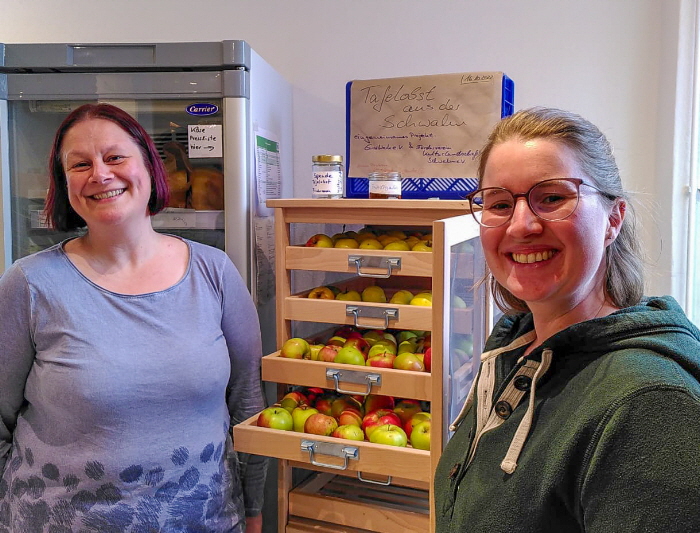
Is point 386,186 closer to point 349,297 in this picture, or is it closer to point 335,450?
point 349,297

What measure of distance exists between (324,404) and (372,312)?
30 centimetres

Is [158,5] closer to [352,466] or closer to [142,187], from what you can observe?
[142,187]

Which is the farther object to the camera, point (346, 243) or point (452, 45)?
point (452, 45)

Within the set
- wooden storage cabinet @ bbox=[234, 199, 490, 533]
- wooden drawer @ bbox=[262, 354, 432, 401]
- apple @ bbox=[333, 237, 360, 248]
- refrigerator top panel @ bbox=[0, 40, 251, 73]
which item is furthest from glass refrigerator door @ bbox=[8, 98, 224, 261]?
wooden drawer @ bbox=[262, 354, 432, 401]

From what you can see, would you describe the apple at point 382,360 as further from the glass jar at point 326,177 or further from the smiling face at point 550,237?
the smiling face at point 550,237

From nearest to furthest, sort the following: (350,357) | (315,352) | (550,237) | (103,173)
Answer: (550,237) < (103,173) < (350,357) < (315,352)

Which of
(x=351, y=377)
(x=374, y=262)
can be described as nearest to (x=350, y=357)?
(x=351, y=377)

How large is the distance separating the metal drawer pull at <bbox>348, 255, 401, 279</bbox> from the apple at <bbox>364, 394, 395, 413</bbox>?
0.34 m

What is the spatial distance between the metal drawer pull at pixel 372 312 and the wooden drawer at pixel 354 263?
0.09m

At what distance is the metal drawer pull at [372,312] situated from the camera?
1736 millimetres

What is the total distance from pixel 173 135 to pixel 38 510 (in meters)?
1.10

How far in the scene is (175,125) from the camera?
1991mm

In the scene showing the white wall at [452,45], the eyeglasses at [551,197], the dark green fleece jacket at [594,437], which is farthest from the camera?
the white wall at [452,45]

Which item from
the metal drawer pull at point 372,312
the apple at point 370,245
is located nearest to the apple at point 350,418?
the metal drawer pull at point 372,312
